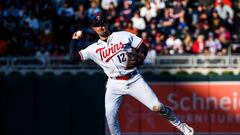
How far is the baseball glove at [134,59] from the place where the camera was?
10742mm

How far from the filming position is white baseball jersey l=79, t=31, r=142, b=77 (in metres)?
11.0

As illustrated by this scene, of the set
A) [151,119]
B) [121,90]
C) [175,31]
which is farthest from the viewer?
[175,31]

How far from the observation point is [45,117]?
16688mm

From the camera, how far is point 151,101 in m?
10.9

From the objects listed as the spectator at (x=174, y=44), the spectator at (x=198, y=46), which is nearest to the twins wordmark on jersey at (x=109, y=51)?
the spectator at (x=174, y=44)

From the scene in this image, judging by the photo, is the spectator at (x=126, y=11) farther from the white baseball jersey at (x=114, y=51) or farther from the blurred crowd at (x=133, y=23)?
the white baseball jersey at (x=114, y=51)

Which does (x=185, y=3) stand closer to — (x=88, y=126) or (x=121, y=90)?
(x=88, y=126)

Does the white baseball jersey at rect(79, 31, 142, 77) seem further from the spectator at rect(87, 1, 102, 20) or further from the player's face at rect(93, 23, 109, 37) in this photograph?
the spectator at rect(87, 1, 102, 20)

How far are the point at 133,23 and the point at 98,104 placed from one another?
2448 millimetres

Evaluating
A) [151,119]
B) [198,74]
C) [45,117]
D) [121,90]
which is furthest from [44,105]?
[121,90]

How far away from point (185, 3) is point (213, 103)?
3.06 metres

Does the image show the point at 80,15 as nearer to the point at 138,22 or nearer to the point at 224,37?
the point at 138,22

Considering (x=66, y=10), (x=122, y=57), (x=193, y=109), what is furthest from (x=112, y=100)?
(x=66, y=10)

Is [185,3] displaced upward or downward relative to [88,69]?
upward
